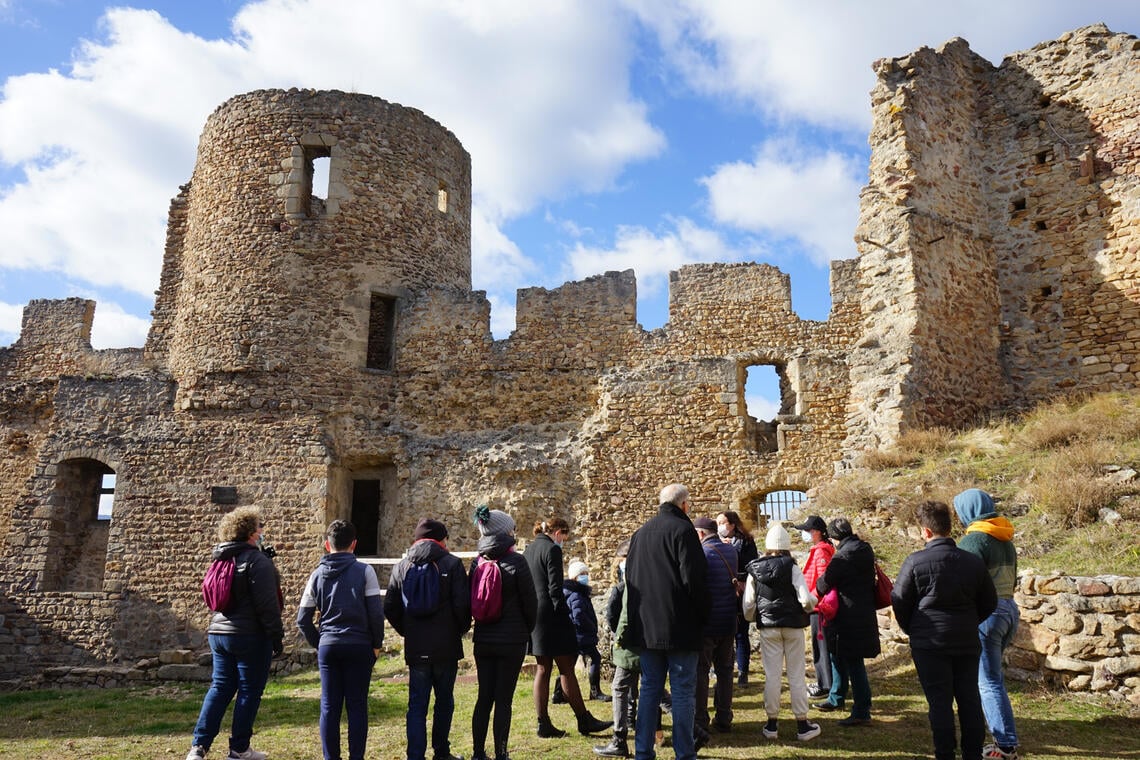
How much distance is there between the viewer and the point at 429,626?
540 centimetres

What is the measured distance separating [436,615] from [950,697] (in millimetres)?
3152

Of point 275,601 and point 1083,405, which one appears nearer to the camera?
point 275,601

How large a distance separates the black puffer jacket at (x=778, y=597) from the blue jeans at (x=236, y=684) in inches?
137

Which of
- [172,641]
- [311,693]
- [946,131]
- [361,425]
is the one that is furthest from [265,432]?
[946,131]

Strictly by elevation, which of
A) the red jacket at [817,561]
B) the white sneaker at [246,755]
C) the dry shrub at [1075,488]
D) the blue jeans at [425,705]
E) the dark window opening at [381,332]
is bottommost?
the white sneaker at [246,755]

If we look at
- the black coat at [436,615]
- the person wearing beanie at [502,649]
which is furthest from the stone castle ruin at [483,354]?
the black coat at [436,615]

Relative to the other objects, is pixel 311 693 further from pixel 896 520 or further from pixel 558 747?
pixel 896 520

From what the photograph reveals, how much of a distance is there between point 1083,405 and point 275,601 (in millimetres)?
10817

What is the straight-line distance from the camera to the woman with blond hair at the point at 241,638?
562cm

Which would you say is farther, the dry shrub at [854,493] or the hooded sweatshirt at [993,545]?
the dry shrub at [854,493]

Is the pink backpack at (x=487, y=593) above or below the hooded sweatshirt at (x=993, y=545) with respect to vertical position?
below

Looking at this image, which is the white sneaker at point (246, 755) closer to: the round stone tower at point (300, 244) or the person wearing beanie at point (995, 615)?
the person wearing beanie at point (995, 615)

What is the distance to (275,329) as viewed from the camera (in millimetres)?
15258

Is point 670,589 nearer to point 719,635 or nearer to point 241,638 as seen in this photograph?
point 719,635
